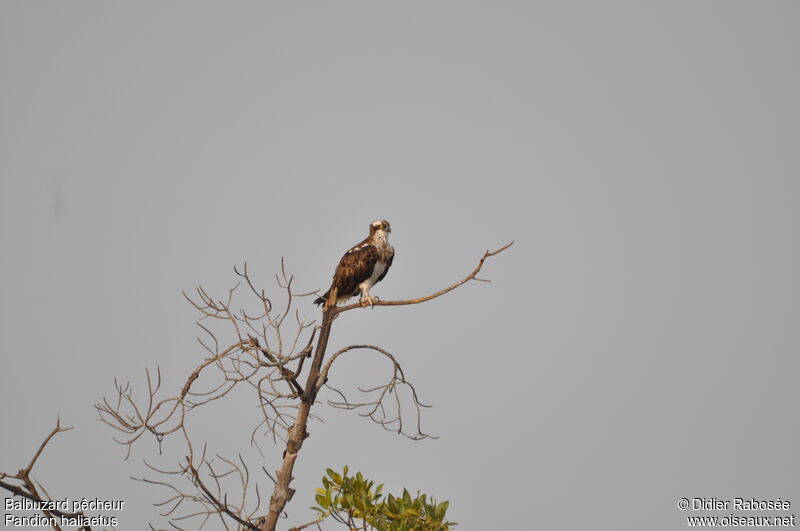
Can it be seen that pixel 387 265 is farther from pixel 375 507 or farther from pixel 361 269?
pixel 375 507

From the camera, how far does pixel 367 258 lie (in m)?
10.7

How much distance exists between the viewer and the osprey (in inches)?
412

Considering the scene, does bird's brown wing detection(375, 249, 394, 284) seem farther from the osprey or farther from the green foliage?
the green foliage

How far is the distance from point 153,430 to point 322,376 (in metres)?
1.73

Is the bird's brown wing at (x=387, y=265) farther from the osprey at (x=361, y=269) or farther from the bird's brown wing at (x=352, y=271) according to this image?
the bird's brown wing at (x=352, y=271)

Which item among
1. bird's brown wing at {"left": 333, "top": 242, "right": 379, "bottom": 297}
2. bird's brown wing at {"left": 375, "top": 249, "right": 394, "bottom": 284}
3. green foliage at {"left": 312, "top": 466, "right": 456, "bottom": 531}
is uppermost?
bird's brown wing at {"left": 375, "top": 249, "right": 394, "bottom": 284}

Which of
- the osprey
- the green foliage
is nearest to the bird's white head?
the osprey

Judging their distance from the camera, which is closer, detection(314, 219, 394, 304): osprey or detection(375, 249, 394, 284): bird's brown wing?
detection(314, 219, 394, 304): osprey

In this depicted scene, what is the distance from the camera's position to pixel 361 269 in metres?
10.5

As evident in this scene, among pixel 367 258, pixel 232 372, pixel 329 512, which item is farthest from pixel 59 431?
pixel 367 258

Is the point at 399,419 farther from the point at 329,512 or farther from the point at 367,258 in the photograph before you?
the point at 367,258

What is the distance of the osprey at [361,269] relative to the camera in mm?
10469

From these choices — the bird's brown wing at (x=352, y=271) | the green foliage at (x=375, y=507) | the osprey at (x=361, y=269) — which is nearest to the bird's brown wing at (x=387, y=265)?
the osprey at (x=361, y=269)

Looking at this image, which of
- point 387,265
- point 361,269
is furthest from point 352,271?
point 387,265
